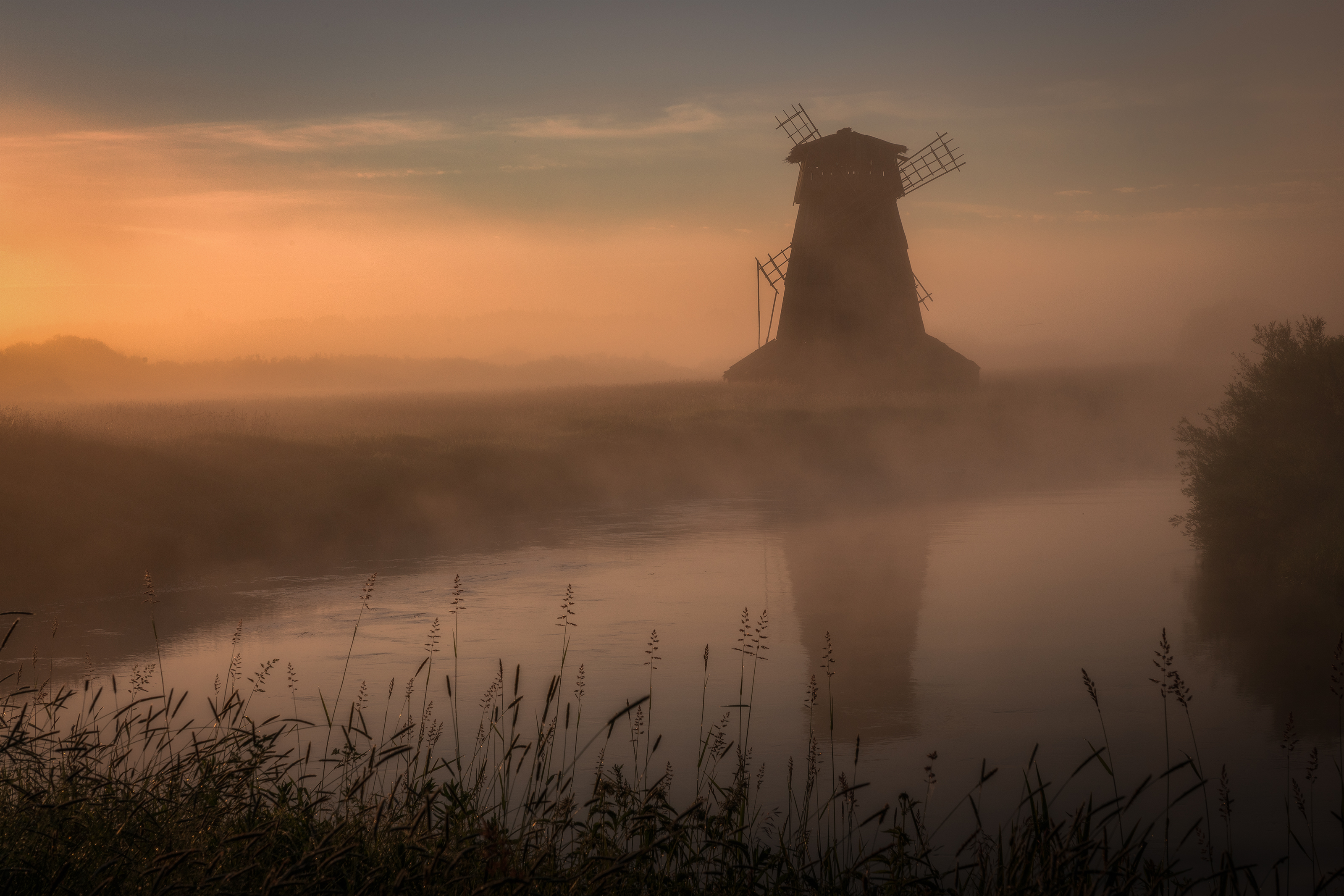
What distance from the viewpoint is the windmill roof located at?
1543 inches

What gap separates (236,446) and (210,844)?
20436 mm

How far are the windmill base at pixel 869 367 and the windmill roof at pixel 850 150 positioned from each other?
719cm

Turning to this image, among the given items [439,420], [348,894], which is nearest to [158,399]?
[439,420]

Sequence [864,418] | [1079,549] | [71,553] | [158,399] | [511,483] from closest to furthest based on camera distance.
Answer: [71,553] → [1079,549] → [511,483] → [864,418] → [158,399]

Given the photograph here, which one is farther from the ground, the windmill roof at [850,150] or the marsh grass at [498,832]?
the windmill roof at [850,150]

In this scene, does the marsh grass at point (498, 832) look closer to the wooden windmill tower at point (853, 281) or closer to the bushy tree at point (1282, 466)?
the bushy tree at point (1282, 466)

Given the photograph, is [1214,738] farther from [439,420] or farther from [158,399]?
[158,399]

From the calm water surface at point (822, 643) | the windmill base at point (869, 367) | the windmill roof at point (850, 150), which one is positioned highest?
the windmill roof at point (850, 150)

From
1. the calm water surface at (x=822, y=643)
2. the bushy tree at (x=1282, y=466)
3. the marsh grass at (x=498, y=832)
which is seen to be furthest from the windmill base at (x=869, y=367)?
the marsh grass at (x=498, y=832)

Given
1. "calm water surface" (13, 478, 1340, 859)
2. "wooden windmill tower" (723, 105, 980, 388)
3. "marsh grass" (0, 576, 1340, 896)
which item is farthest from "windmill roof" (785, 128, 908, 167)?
"marsh grass" (0, 576, 1340, 896)

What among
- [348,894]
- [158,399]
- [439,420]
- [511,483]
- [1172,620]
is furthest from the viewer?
[158,399]

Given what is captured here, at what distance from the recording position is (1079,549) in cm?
2031

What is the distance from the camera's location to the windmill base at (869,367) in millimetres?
41062

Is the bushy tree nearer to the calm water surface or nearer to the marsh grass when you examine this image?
the calm water surface
